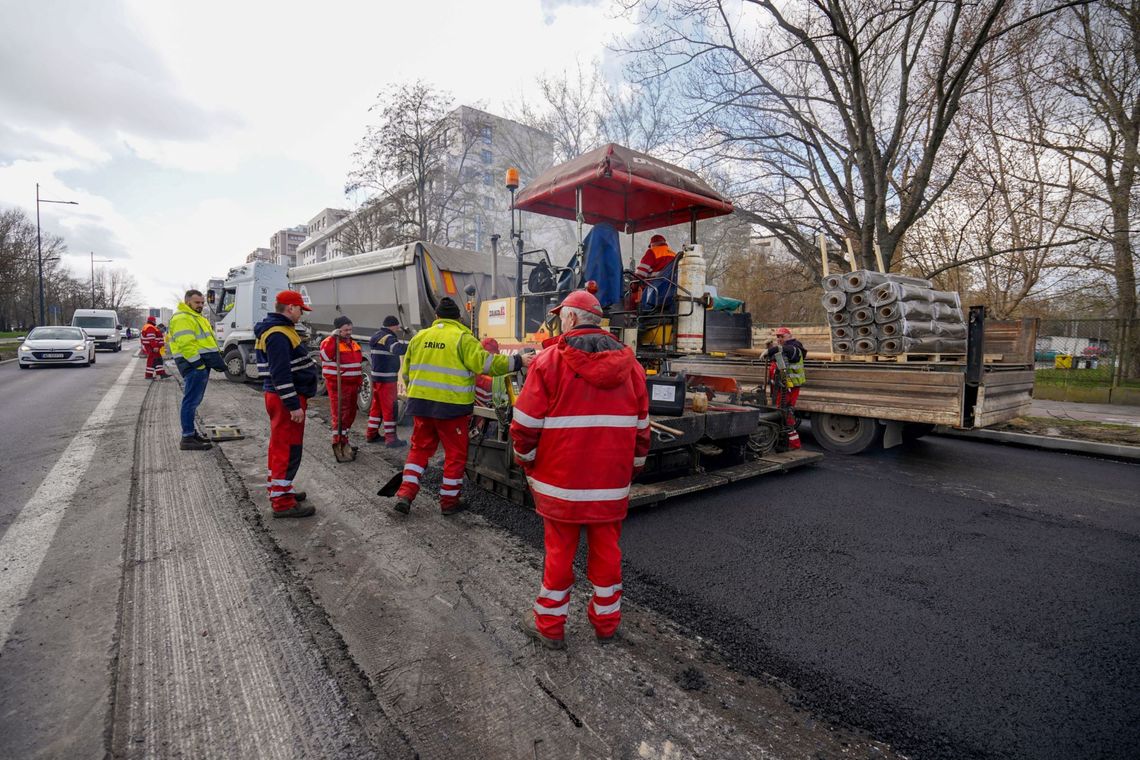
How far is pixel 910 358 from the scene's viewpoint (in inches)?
261

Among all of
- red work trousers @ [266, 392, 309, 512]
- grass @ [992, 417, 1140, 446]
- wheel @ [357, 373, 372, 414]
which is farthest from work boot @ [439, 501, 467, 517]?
grass @ [992, 417, 1140, 446]

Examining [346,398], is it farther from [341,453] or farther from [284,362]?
[284,362]

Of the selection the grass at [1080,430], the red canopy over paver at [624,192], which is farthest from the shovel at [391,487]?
the grass at [1080,430]

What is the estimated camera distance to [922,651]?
8.48 ft

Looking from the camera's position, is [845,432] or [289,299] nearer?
[289,299]

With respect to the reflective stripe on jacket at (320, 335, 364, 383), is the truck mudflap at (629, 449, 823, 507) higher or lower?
lower

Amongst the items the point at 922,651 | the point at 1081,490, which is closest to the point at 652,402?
the point at 922,651

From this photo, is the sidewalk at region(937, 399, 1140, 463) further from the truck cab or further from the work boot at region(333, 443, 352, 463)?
the truck cab

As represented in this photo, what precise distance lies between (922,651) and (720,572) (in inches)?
43.1

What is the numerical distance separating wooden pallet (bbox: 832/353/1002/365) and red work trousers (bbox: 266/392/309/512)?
6.39 metres

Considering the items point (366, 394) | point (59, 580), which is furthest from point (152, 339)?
point (59, 580)

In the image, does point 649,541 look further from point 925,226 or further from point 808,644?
point 925,226

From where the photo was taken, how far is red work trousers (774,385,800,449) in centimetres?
658

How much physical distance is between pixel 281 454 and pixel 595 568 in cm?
277
